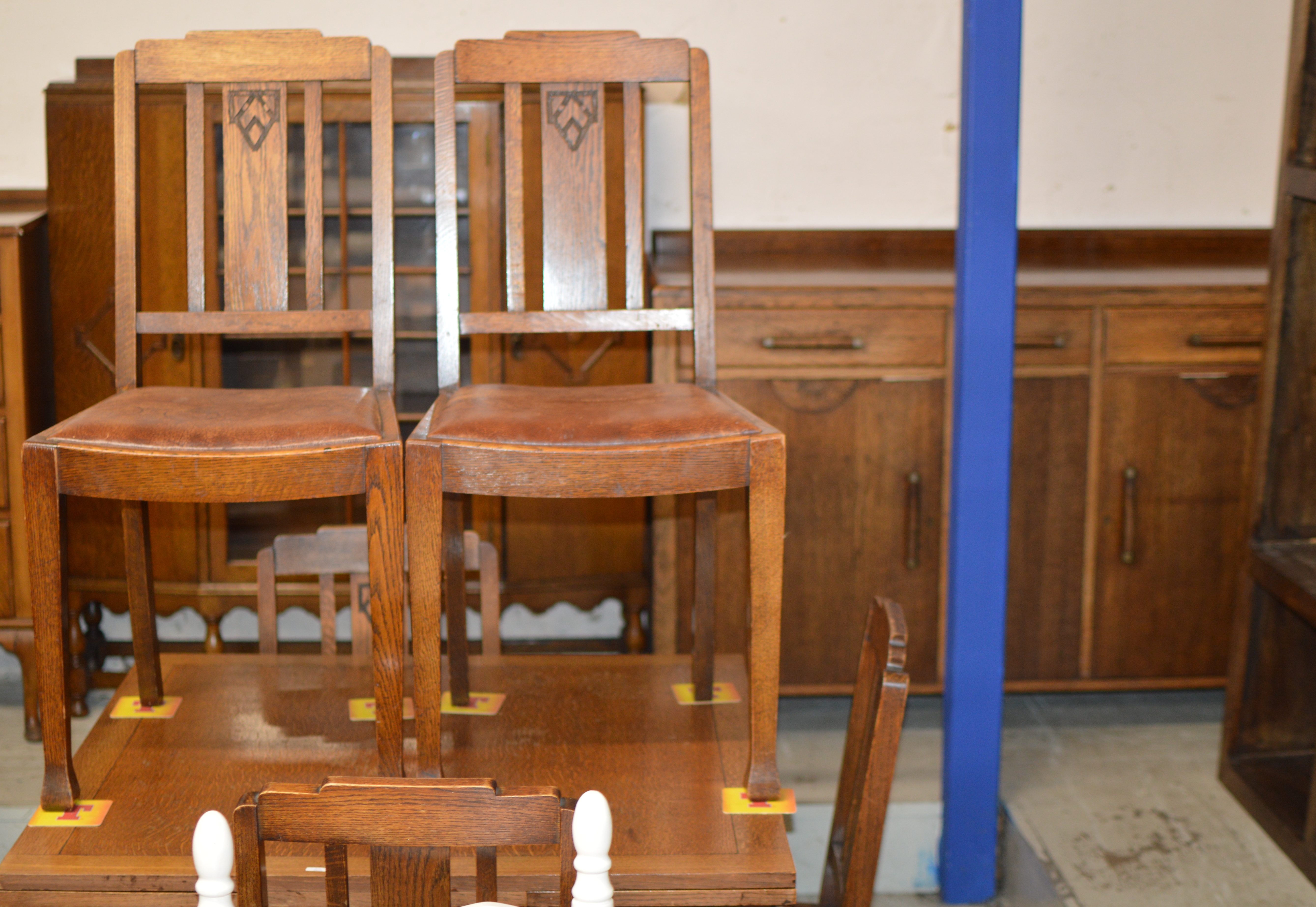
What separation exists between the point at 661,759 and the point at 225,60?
108cm

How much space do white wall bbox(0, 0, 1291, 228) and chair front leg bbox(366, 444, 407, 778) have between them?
5.20ft

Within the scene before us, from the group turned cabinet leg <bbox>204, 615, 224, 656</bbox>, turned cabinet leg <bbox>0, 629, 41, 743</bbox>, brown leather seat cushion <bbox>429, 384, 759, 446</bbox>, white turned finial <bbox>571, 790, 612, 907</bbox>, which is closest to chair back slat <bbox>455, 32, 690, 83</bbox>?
brown leather seat cushion <bbox>429, 384, 759, 446</bbox>

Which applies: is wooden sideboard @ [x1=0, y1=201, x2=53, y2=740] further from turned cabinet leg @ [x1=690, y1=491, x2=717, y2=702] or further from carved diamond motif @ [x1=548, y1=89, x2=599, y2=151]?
turned cabinet leg @ [x1=690, y1=491, x2=717, y2=702]

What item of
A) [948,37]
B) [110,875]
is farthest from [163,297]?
[948,37]

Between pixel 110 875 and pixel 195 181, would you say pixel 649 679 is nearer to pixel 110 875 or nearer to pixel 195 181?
pixel 110 875

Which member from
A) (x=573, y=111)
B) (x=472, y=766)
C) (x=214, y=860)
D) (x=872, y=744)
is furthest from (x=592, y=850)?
(x=573, y=111)

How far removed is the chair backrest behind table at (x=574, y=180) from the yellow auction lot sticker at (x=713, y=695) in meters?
0.44

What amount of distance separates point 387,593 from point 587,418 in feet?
0.98

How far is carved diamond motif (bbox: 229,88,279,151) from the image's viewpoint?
5.40 feet

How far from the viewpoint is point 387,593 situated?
53.6 inches

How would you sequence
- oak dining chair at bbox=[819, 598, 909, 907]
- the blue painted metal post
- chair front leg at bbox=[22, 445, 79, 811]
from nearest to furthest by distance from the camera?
oak dining chair at bbox=[819, 598, 909, 907] < chair front leg at bbox=[22, 445, 79, 811] < the blue painted metal post

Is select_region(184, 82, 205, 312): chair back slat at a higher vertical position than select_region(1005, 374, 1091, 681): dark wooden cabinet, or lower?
higher

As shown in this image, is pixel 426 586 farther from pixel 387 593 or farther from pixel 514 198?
pixel 514 198

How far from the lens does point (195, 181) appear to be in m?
1.64
